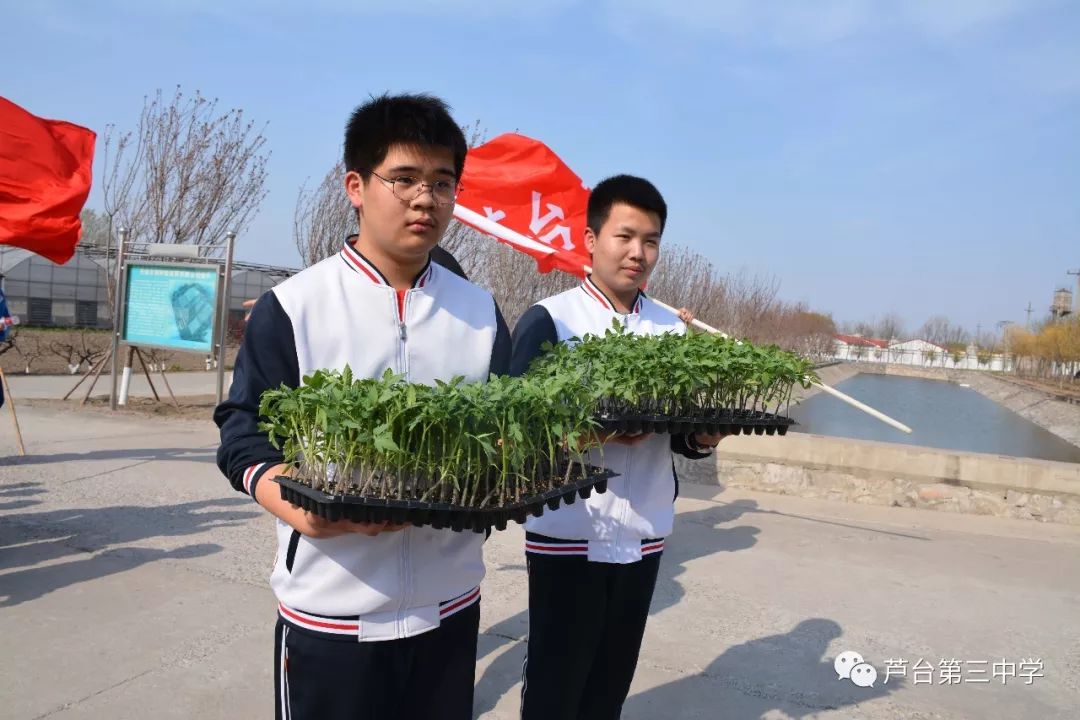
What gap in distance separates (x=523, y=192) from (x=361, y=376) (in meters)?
5.04

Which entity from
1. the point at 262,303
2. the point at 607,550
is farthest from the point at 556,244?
the point at 262,303

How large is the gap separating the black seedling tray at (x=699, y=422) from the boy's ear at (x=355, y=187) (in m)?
0.92

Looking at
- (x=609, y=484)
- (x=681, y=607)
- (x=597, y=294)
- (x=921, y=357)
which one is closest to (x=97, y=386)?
(x=681, y=607)

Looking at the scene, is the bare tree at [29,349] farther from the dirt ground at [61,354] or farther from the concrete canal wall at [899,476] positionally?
the concrete canal wall at [899,476]

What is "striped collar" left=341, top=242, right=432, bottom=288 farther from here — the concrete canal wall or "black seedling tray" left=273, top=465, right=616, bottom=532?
the concrete canal wall

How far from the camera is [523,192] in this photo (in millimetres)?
6758

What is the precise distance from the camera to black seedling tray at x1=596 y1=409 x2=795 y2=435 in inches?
99.9

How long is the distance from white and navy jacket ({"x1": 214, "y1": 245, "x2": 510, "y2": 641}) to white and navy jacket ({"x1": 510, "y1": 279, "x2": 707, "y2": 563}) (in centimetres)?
57

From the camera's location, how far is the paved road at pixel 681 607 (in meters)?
3.69

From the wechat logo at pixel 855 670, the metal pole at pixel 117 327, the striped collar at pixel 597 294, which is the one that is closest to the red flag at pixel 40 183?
the metal pole at pixel 117 327

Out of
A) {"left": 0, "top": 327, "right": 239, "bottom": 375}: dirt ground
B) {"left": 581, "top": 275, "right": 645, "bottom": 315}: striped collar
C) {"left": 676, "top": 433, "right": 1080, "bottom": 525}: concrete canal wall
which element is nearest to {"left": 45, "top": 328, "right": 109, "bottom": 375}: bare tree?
{"left": 0, "top": 327, "right": 239, "bottom": 375}: dirt ground

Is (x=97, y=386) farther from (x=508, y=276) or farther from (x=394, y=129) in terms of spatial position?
(x=394, y=129)

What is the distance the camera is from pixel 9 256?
23.6 meters

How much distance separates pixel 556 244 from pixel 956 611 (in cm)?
390
